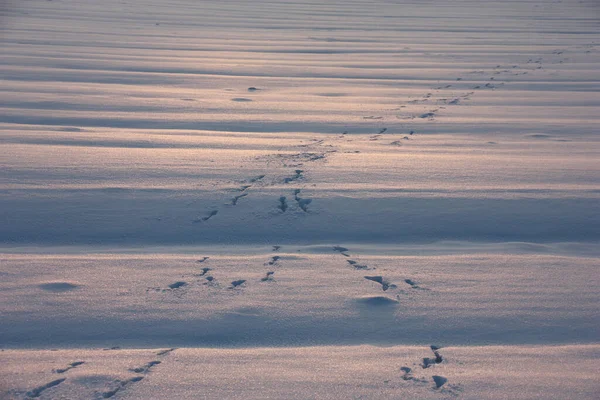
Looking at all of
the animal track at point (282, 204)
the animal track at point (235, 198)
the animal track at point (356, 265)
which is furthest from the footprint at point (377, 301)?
the animal track at point (235, 198)

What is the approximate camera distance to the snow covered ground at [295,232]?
2080mm

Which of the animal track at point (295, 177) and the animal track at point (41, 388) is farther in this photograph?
the animal track at point (295, 177)

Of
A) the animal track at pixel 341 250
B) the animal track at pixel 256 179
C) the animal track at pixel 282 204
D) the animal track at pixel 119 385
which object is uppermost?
the animal track at pixel 256 179

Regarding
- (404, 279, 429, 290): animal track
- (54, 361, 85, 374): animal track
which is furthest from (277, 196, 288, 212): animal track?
(54, 361, 85, 374): animal track

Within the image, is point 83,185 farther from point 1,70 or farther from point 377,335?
point 1,70

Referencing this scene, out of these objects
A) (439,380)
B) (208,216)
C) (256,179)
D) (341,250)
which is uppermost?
(256,179)

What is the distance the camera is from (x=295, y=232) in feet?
9.99

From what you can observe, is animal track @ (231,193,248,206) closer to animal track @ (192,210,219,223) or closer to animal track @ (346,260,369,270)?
animal track @ (192,210,219,223)

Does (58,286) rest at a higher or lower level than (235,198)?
lower

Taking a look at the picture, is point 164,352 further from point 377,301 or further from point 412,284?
point 412,284

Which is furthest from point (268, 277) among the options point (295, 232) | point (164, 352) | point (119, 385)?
point (119, 385)

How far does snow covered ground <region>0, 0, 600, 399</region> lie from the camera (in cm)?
208

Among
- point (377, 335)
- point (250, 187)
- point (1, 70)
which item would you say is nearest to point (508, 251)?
point (377, 335)

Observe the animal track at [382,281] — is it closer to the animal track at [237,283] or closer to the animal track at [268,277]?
the animal track at [268,277]
